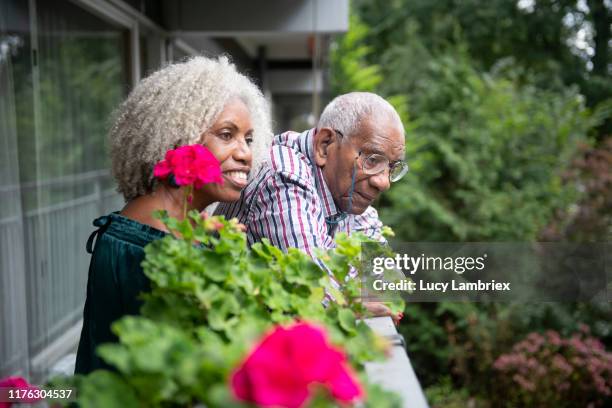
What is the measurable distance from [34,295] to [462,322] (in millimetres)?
4640

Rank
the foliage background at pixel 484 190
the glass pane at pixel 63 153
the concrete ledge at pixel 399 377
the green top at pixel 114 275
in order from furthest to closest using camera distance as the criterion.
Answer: the foliage background at pixel 484 190 < the glass pane at pixel 63 153 < the green top at pixel 114 275 < the concrete ledge at pixel 399 377

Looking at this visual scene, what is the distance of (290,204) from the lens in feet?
5.41

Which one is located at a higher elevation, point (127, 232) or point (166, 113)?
point (166, 113)

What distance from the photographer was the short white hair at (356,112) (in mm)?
1837

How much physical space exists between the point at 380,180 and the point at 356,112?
228mm

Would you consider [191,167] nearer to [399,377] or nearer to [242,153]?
[242,153]

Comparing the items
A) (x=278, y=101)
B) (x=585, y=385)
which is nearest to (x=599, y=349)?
(x=585, y=385)

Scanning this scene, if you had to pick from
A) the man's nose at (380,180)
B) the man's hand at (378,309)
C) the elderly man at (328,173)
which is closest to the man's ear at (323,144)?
the elderly man at (328,173)

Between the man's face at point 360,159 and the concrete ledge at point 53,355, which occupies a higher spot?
the man's face at point 360,159

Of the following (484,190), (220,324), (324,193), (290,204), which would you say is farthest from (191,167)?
(484,190)

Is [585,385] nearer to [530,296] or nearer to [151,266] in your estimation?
[530,296]

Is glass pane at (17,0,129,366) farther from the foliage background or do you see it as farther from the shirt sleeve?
the foliage background

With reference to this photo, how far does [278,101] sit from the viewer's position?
16.5 meters

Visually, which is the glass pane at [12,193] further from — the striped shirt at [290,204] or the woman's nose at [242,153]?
the woman's nose at [242,153]
